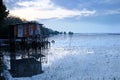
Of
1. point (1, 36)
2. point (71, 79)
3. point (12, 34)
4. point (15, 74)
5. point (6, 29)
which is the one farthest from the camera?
point (6, 29)

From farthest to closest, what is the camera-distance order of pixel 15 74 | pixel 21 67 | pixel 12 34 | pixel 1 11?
pixel 12 34
pixel 1 11
pixel 21 67
pixel 15 74

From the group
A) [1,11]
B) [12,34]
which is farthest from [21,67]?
[12,34]

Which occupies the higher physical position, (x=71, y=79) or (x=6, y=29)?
(x=6, y=29)

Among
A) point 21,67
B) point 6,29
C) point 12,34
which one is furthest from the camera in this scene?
point 6,29

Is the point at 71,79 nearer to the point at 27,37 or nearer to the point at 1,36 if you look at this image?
the point at 27,37

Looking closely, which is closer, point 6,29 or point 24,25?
point 24,25

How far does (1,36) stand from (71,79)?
3579cm

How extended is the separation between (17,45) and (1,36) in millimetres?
5393

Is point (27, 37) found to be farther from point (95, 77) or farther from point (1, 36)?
point (95, 77)

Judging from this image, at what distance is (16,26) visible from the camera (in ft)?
164

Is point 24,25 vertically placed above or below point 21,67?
above

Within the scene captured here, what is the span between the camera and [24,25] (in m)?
50.4

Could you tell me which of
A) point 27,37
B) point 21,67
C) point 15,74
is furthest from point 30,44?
point 15,74

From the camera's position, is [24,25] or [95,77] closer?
[95,77]
